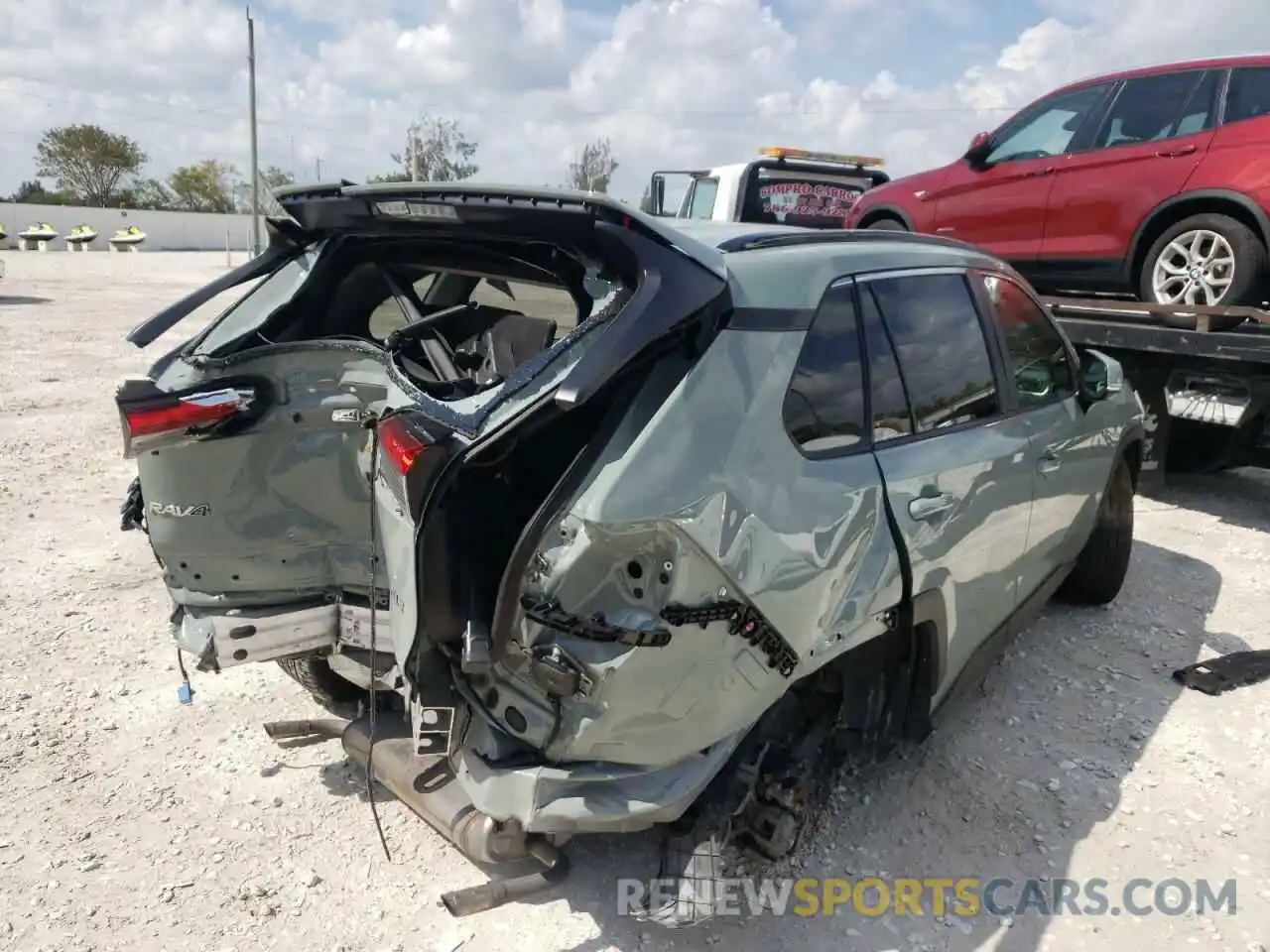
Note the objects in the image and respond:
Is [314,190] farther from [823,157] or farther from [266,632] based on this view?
[823,157]

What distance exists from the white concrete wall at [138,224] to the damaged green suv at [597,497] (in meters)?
47.7

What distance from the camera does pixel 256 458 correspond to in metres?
3.05

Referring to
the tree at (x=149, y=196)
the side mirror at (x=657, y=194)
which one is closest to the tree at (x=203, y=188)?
the tree at (x=149, y=196)

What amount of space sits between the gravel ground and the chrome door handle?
1.12 metres

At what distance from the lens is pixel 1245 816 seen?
332 cm

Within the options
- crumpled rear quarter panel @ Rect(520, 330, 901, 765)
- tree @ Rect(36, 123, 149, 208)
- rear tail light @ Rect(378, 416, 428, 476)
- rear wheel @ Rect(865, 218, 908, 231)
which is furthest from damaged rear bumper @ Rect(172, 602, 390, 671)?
tree @ Rect(36, 123, 149, 208)

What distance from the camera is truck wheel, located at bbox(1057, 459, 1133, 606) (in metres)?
4.66

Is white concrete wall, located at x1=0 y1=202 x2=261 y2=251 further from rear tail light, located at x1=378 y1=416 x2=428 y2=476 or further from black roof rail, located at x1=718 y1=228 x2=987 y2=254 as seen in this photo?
rear tail light, located at x1=378 y1=416 x2=428 y2=476

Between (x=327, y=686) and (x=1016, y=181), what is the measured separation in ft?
20.0

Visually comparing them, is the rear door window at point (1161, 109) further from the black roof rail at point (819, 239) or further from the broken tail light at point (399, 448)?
the broken tail light at point (399, 448)

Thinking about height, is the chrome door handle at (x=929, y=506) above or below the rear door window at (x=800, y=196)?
below

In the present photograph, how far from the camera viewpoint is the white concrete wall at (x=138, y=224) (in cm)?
4709

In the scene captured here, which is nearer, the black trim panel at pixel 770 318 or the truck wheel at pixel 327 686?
the black trim panel at pixel 770 318

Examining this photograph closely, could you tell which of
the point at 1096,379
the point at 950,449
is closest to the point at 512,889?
the point at 950,449
